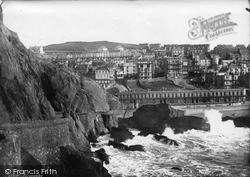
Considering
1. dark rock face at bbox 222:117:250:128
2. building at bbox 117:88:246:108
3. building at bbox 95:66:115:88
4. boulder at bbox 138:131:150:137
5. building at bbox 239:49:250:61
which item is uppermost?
building at bbox 239:49:250:61

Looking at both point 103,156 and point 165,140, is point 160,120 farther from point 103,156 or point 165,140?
point 103,156

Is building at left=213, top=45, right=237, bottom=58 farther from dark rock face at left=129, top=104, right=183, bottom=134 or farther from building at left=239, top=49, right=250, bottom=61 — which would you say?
dark rock face at left=129, top=104, right=183, bottom=134

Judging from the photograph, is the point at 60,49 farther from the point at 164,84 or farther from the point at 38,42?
the point at 164,84

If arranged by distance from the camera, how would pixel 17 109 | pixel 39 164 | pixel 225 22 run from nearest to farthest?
pixel 39 164, pixel 17 109, pixel 225 22

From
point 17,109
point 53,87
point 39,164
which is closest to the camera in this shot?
point 39,164

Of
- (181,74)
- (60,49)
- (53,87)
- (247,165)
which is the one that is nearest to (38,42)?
(60,49)

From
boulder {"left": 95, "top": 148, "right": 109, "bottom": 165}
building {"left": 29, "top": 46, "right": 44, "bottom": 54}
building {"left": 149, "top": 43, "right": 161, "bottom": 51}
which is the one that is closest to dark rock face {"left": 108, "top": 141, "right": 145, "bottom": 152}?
boulder {"left": 95, "top": 148, "right": 109, "bottom": 165}
